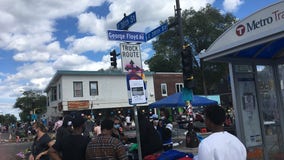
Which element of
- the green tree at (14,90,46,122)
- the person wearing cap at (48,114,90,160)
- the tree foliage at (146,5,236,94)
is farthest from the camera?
the green tree at (14,90,46,122)

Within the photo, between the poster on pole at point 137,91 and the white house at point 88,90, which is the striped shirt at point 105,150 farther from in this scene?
the white house at point 88,90

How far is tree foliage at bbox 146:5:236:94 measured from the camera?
148 feet

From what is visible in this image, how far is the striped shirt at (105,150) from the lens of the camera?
436 cm

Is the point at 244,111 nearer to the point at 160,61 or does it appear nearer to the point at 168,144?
the point at 168,144

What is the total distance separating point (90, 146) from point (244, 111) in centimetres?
383

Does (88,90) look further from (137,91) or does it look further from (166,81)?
(137,91)

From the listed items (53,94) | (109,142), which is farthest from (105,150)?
(53,94)

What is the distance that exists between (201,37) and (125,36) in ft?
133

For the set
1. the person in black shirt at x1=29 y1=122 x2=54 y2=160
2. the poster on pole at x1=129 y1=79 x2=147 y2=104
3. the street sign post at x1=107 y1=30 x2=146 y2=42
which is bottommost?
the person in black shirt at x1=29 y1=122 x2=54 y2=160

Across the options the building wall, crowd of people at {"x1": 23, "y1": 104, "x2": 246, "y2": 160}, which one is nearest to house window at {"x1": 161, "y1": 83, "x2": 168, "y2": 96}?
the building wall

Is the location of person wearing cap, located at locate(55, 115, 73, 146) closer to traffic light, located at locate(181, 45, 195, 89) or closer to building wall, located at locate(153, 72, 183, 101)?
traffic light, located at locate(181, 45, 195, 89)

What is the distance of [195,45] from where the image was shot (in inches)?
1849

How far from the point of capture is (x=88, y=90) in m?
36.3

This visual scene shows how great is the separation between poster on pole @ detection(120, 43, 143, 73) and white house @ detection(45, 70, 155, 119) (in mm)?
28800
